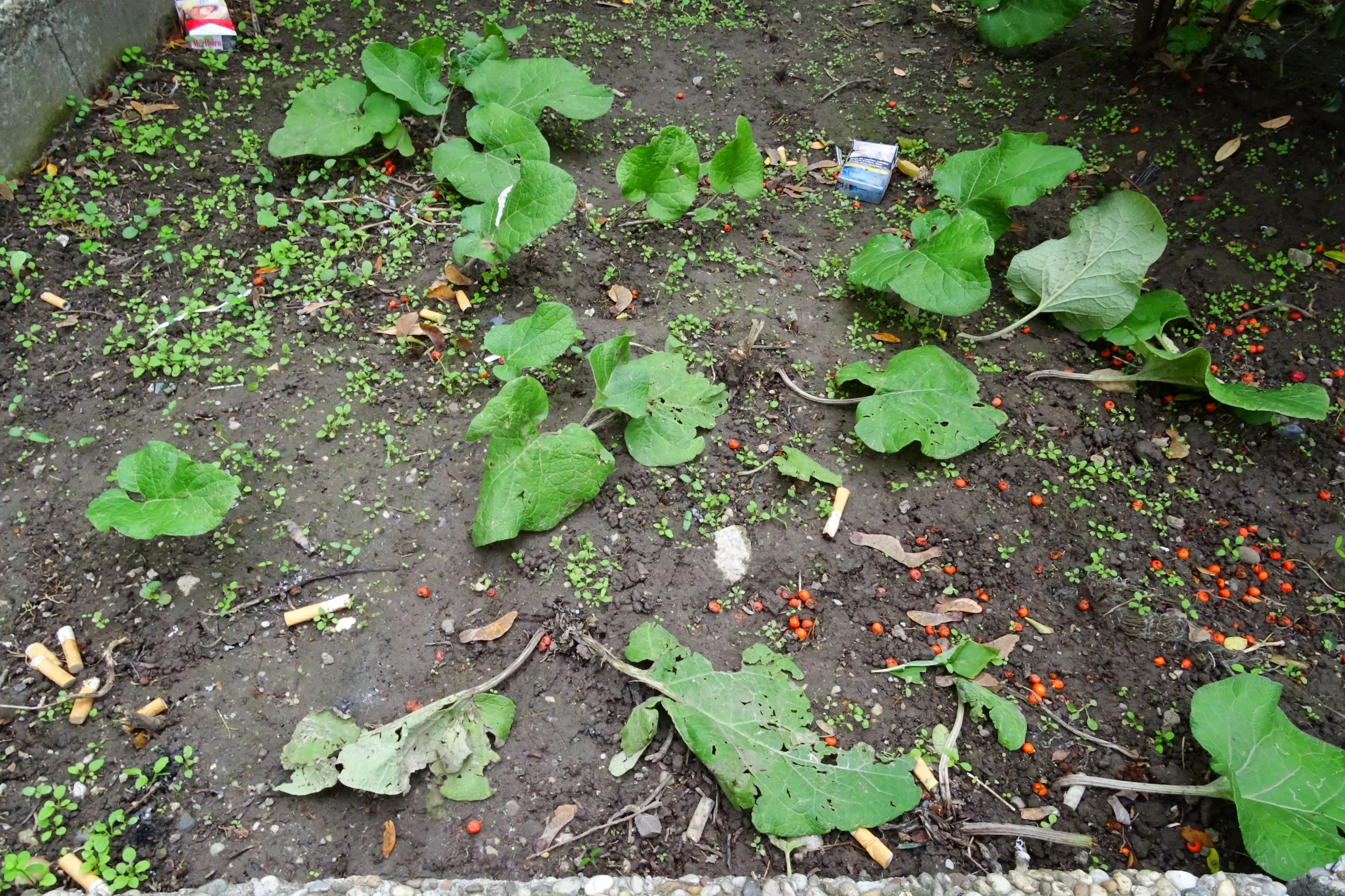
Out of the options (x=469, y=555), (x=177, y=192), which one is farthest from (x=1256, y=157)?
(x=177, y=192)

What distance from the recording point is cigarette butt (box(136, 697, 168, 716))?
2.22 m

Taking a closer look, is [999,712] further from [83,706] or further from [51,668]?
[51,668]

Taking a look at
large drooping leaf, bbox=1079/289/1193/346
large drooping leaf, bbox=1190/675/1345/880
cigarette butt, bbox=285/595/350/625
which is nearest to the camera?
large drooping leaf, bbox=1190/675/1345/880

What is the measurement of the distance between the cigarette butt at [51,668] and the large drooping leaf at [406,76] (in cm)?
254

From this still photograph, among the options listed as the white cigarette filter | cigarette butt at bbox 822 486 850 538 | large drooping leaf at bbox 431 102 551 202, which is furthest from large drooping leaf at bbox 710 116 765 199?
the white cigarette filter

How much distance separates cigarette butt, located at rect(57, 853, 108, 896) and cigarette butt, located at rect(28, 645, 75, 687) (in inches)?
19.6

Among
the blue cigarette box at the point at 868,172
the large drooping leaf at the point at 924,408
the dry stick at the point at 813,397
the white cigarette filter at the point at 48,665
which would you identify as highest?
the blue cigarette box at the point at 868,172

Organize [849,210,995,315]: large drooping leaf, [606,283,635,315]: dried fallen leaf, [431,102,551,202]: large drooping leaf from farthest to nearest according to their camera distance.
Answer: [431,102,551,202]: large drooping leaf < [606,283,635,315]: dried fallen leaf < [849,210,995,315]: large drooping leaf

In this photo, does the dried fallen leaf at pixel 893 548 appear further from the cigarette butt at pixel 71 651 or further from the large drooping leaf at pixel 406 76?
the large drooping leaf at pixel 406 76

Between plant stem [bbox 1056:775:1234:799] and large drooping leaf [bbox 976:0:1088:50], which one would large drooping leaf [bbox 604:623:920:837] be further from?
large drooping leaf [bbox 976:0:1088:50]

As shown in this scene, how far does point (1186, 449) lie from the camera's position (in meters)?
2.95

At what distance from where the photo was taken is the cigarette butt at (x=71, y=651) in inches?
90.5

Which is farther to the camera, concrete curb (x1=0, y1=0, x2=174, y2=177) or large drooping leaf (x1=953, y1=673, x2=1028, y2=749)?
concrete curb (x1=0, y1=0, x2=174, y2=177)

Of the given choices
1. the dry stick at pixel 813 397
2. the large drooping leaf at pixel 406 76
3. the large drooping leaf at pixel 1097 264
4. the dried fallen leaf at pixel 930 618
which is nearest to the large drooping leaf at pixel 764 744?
the dried fallen leaf at pixel 930 618
